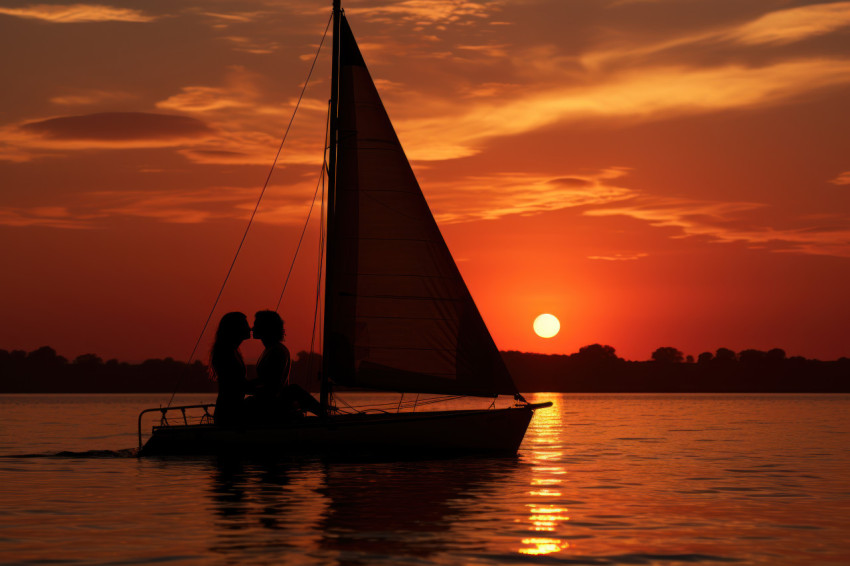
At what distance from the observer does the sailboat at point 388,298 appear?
27672mm

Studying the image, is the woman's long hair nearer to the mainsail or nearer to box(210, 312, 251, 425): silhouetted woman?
box(210, 312, 251, 425): silhouetted woman

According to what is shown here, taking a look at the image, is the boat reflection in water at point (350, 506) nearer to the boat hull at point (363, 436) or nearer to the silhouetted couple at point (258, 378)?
the boat hull at point (363, 436)

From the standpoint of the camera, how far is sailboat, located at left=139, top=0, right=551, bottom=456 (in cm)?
2767

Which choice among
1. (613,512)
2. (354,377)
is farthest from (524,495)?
(354,377)

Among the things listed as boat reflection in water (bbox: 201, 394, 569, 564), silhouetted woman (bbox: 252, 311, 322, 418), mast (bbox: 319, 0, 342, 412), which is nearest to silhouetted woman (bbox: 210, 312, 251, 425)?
silhouetted woman (bbox: 252, 311, 322, 418)

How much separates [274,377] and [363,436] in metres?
2.89

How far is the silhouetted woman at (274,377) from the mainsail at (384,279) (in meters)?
1.50

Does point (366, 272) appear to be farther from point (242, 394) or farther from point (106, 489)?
point (106, 489)

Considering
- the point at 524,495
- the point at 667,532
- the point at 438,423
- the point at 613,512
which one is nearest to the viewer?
the point at 667,532

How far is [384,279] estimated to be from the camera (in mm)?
27938

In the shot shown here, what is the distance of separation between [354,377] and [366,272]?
2689mm

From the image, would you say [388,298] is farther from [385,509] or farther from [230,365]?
[385,509]

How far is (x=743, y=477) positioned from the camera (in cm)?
2762

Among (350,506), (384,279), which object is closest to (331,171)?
(384,279)
